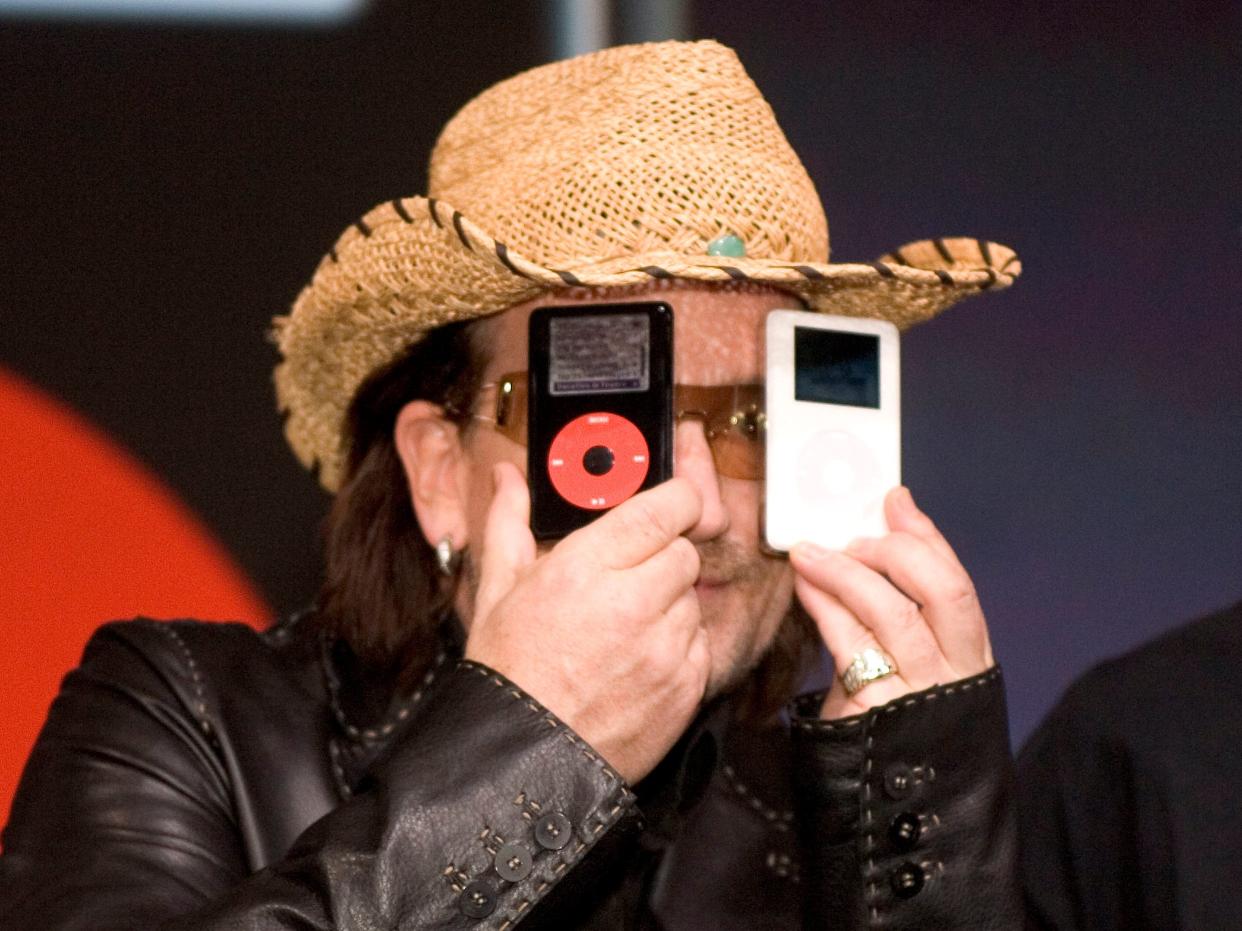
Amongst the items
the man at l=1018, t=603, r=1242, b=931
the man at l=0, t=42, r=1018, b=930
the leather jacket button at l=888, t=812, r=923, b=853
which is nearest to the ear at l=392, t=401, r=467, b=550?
the man at l=0, t=42, r=1018, b=930

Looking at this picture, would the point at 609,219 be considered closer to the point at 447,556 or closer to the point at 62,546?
the point at 447,556

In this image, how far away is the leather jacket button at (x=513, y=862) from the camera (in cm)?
129

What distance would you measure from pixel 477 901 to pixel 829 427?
58 cm

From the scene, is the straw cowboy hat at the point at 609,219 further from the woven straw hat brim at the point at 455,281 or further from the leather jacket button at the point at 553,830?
the leather jacket button at the point at 553,830

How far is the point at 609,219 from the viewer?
5.22ft

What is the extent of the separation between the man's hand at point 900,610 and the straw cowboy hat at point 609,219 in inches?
11.2

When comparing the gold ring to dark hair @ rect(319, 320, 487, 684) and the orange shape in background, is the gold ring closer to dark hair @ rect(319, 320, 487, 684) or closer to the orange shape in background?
dark hair @ rect(319, 320, 487, 684)

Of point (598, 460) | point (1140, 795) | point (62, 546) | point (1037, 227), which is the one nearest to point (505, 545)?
point (598, 460)

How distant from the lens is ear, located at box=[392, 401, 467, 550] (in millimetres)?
1795

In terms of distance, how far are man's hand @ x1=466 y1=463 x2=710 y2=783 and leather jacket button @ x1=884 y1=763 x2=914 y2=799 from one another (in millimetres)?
195

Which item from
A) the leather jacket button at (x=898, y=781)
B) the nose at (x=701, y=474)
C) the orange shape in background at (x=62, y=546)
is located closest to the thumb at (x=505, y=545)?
the nose at (x=701, y=474)

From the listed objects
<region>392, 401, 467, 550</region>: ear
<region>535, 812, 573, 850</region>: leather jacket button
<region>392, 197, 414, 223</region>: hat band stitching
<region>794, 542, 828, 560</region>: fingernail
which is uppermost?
<region>392, 197, 414, 223</region>: hat band stitching

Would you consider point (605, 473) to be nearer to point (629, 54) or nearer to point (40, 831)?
point (629, 54)

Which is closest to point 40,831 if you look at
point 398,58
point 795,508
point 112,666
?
point 112,666
